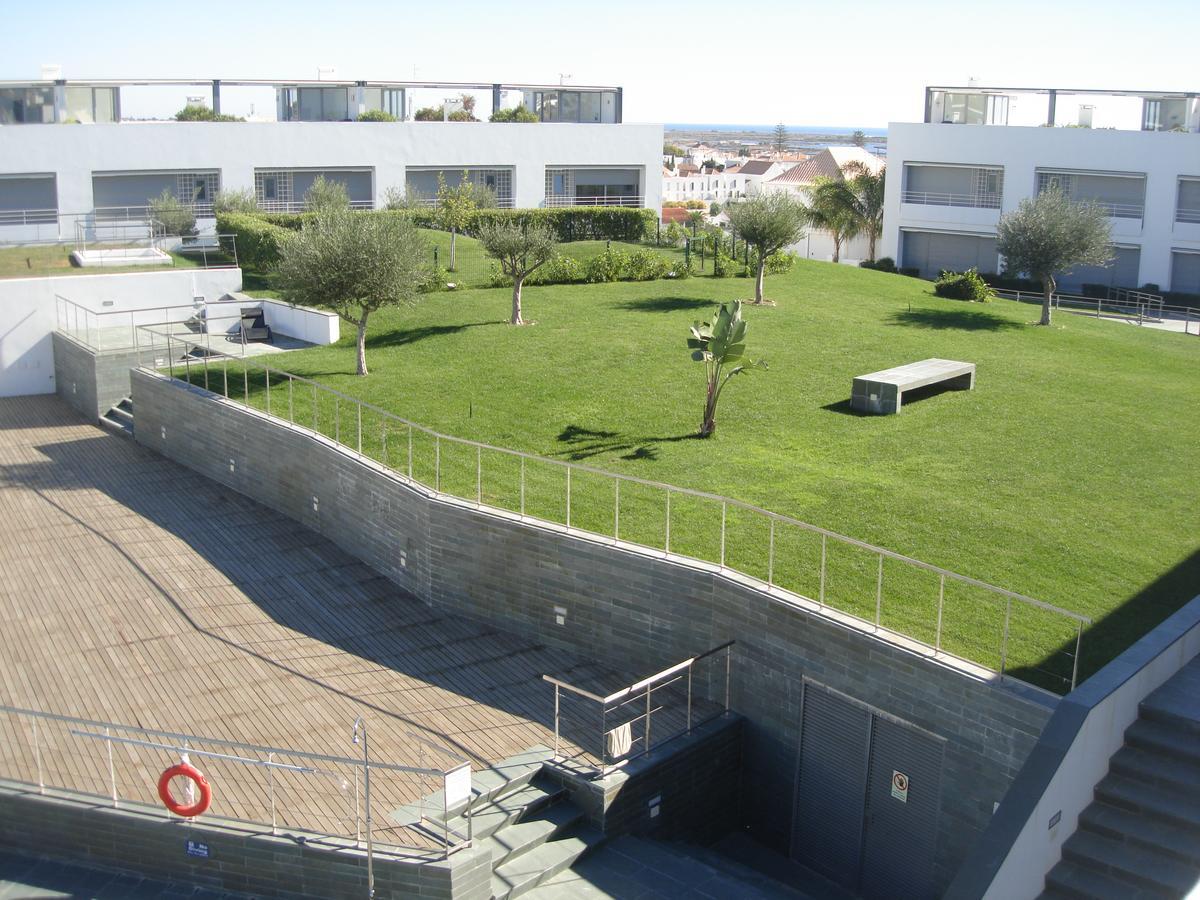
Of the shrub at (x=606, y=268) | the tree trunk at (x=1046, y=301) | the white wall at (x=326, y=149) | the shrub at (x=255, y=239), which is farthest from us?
the white wall at (x=326, y=149)

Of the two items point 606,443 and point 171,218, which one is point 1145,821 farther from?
point 171,218

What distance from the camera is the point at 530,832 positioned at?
41.7 feet

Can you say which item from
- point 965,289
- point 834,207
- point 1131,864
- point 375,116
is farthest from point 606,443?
point 834,207

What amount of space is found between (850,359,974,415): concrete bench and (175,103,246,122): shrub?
34166 mm

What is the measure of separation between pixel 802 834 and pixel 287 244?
46.1 feet

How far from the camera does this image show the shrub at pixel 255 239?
99.0 ft

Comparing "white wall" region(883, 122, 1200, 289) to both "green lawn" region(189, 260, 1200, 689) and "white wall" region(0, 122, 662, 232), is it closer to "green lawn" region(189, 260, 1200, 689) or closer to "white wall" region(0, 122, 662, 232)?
"white wall" region(0, 122, 662, 232)

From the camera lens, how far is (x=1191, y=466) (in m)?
18.7

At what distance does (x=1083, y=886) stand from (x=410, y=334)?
17.6 m

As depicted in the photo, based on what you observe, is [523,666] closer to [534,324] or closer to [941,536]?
[941,536]

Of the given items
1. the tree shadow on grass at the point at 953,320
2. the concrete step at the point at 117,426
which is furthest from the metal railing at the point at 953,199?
the concrete step at the point at 117,426

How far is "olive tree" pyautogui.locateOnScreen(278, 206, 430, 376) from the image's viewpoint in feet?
70.9

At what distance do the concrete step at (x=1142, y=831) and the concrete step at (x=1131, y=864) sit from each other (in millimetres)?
52

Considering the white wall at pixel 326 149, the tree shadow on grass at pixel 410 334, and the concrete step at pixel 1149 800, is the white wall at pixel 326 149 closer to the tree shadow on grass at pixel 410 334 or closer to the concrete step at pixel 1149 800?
the tree shadow on grass at pixel 410 334
